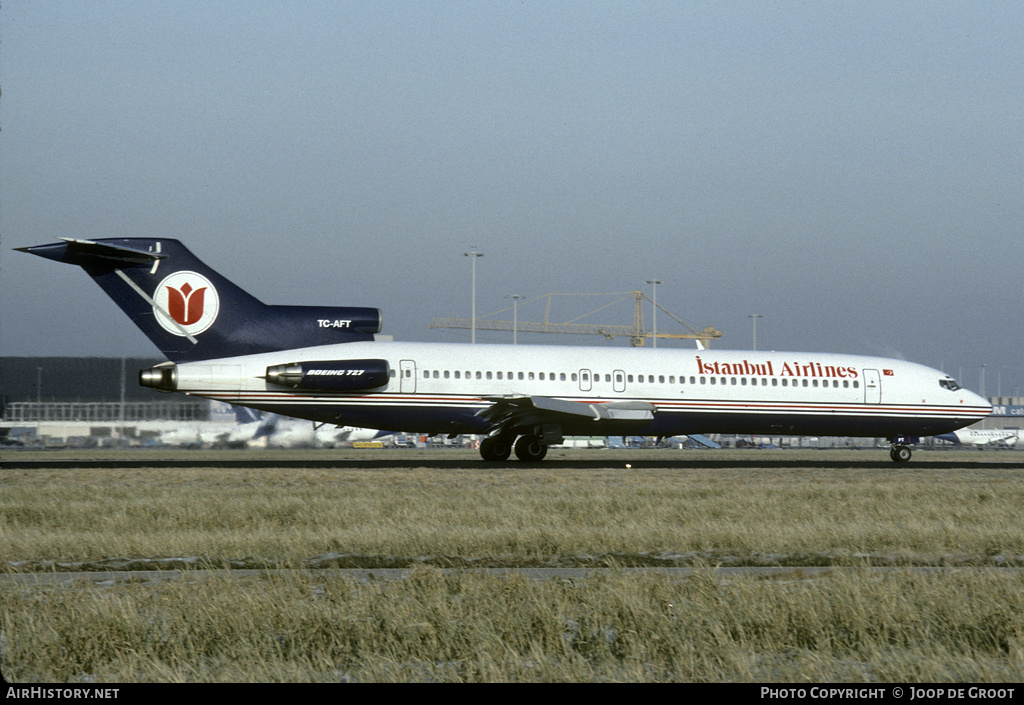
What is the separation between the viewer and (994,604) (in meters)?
8.50

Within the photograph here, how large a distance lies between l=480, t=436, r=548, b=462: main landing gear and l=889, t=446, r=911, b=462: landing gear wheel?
13637 millimetres

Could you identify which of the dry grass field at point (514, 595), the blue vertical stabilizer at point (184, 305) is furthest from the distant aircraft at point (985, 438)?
the dry grass field at point (514, 595)

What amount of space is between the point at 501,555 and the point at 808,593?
464cm

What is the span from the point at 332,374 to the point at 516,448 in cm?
682

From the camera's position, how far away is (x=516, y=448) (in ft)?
109

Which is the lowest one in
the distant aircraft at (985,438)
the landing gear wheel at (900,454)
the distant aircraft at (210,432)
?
the distant aircraft at (985,438)

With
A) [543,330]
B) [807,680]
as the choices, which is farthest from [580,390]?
[543,330]

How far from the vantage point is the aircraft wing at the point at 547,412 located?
30.9 m

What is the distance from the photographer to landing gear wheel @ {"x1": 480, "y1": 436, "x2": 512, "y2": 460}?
33406 millimetres

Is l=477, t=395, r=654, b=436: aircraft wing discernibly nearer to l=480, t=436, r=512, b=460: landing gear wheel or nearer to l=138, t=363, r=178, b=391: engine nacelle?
l=480, t=436, r=512, b=460: landing gear wheel

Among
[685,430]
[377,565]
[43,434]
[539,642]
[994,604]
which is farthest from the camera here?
[43,434]

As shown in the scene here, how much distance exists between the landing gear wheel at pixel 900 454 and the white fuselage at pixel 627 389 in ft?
2.58

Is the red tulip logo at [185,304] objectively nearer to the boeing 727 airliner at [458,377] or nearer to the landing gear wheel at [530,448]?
the boeing 727 airliner at [458,377]

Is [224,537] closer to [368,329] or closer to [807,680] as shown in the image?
[807,680]
